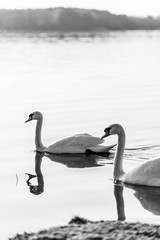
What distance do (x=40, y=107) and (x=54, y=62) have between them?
28681 mm

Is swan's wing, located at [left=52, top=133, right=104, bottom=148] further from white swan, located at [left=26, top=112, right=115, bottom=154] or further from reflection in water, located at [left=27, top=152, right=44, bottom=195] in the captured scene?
reflection in water, located at [left=27, top=152, right=44, bottom=195]

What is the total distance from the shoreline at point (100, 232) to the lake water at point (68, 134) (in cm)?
119

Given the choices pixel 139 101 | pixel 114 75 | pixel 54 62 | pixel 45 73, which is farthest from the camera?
pixel 54 62

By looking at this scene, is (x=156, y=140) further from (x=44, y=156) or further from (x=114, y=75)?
(x=114, y=75)

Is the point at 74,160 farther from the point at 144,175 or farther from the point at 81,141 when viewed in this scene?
the point at 144,175

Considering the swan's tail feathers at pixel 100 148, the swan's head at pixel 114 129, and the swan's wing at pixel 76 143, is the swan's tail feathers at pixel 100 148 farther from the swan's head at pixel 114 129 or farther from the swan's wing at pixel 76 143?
the swan's head at pixel 114 129

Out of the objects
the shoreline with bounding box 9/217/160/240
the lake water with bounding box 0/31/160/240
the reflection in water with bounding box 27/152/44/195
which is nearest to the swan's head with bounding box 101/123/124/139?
the lake water with bounding box 0/31/160/240

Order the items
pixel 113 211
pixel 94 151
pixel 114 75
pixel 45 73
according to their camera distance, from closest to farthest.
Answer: pixel 113 211 < pixel 94 151 < pixel 114 75 < pixel 45 73

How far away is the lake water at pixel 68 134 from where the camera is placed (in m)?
11.1

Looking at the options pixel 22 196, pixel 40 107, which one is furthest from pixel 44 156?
pixel 40 107

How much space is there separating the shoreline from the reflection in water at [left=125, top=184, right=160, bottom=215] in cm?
267

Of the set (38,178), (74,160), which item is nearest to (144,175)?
(38,178)

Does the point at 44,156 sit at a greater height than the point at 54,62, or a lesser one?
lesser

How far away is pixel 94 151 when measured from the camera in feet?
54.7
